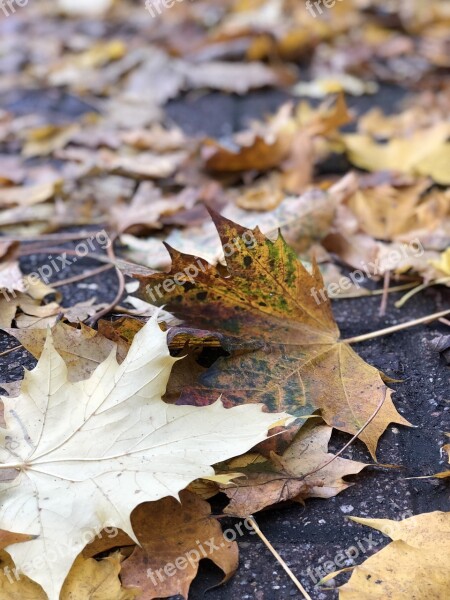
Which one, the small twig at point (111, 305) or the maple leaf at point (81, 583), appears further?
the small twig at point (111, 305)

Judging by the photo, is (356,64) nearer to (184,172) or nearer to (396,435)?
(184,172)

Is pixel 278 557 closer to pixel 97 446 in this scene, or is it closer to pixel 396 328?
pixel 97 446

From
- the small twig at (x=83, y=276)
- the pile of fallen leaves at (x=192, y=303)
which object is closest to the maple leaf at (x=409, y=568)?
the pile of fallen leaves at (x=192, y=303)

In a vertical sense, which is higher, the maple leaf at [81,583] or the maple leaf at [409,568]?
the maple leaf at [81,583]

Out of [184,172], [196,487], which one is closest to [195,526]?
[196,487]

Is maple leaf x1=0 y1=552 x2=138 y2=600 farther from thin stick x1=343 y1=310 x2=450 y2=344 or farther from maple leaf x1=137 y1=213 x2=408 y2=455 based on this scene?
thin stick x1=343 y1=310 x2=450 y2=344

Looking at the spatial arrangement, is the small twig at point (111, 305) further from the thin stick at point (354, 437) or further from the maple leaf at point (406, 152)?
the maple leaf at point (406, 152)

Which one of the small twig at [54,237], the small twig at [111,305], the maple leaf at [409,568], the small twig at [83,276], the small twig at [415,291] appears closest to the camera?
the maple leaf at [409,568]

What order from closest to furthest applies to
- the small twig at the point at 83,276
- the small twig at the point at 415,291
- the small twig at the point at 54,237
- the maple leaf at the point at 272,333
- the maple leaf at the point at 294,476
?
1. the maple leaf at the point at 294,476
2. the maple leaf at the point at 272,333
3. the small twig at the point at 415,291
4. the small twig at the point at 83,276
5. the small twig at the point at 54,237
